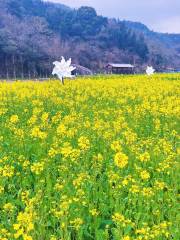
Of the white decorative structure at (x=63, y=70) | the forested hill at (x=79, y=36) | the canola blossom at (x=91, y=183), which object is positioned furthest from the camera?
the forested hill at (x=79, y=36)

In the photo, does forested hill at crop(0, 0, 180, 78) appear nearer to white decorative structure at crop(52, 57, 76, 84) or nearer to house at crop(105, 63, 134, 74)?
house at crop(105, 63, 134, 74)

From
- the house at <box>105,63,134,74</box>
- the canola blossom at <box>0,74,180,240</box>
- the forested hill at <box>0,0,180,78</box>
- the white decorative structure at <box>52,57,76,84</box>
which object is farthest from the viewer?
the forested hill at <box>0,0,180,78</box>

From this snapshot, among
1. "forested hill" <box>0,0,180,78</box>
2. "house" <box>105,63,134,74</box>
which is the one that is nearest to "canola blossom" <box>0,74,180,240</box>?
"house" <box>105,63,134,74</box>

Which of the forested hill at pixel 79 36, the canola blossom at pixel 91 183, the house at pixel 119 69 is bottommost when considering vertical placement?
the canola blossom at pixel 91 183

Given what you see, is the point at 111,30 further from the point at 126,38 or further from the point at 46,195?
the point at 46,195

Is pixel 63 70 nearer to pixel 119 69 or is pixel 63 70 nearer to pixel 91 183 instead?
pixel 91 183

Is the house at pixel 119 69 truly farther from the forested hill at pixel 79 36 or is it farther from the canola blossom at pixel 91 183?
the canola blossom at pixel 91 183

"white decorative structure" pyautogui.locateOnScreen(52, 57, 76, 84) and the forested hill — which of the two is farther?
the forested hill

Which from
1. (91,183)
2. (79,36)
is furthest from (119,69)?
(91,183)

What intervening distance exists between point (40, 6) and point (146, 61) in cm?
5293

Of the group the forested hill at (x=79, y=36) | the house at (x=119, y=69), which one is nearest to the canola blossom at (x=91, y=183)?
the house at (x=119, y=69)

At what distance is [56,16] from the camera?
4781 inches

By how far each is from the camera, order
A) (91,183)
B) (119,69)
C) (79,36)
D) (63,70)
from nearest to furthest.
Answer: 1. (91,183)
2. (63,70)
3. (119,69)
4. (79,36)

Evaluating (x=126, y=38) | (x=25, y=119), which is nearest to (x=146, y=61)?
(x=126, y=38)
